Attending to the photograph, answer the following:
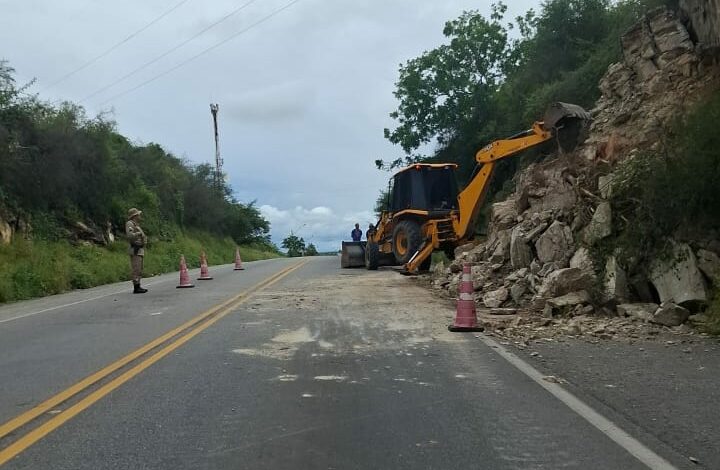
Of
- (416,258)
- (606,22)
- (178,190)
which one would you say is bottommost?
(416,258)

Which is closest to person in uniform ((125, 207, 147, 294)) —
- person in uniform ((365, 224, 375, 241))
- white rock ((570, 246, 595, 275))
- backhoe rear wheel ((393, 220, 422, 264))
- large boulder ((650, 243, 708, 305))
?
backhoe rear wheel ((393, 220, 422, 264))

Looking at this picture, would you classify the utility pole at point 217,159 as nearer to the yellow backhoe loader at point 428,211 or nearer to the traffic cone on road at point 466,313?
the yellow backhoe loader at point 428,211

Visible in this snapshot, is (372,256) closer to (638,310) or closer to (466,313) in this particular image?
(466,313)

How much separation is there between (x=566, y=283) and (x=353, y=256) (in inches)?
597

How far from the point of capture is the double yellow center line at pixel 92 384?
5012mm

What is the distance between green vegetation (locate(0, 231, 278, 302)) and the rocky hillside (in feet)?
36.8

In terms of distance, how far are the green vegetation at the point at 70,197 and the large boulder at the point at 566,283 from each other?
1371cm

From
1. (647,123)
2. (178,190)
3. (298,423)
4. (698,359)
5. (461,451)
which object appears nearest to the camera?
(461,451)

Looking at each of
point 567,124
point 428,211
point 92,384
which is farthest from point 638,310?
point 428,211

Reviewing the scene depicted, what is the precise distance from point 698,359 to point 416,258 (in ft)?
43.2

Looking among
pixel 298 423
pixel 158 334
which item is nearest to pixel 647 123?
pixel 158 334

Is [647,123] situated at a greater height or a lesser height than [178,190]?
lesser

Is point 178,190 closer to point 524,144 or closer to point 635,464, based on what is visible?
point 524,144

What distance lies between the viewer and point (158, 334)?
31.7ft
